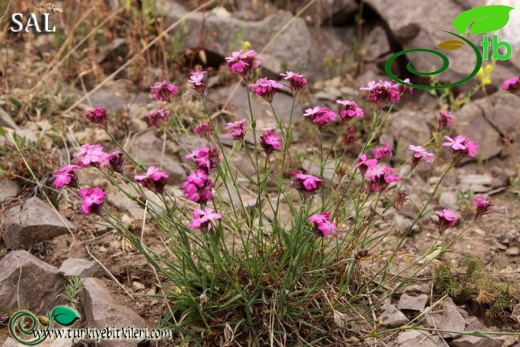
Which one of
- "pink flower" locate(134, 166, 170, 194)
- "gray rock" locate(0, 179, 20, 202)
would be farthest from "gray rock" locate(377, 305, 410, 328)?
"gray rock" locate(0, 179, 20, 202)

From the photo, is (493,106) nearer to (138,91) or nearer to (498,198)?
(498,198)

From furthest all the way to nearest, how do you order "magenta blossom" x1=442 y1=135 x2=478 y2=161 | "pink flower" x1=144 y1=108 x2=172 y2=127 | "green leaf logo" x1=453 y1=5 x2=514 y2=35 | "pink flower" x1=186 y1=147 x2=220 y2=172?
"green leaf logo" x1=453 y1=5 x2=514 y2=35 < "pink flower" x1=144 y1=108 x2=172 y2=127 < "magenta blossom" x1=442 y1=135 x2=478 y2=161 < "pink flower" x1=186 y1=147 x2=220 y2=172

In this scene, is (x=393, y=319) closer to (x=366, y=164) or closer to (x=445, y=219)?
(x=445, y=219)

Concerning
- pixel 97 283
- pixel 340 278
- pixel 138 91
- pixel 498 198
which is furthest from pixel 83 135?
pixel 498 198

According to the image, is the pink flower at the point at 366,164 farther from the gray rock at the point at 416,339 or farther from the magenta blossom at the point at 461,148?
the gray rock at the point at 416,339

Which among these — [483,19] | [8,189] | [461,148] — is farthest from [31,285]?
[483,19]

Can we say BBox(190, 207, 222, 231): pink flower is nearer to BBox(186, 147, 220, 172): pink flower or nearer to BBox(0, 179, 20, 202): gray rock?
BBox(186, 147, 220, 172): pink flower

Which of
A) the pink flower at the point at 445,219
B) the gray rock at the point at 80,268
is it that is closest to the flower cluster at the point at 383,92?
the pink flower at the point at 445,219
